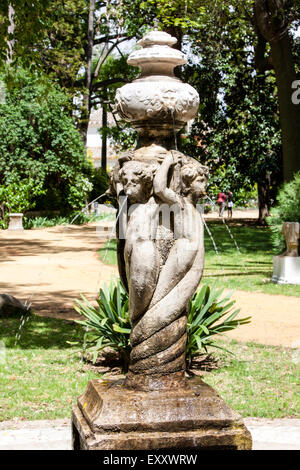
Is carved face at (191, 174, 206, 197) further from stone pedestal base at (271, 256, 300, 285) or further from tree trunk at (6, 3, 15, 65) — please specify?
stone pedestal base at (271, 256, 300, 285)

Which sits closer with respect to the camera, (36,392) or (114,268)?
(36,392)

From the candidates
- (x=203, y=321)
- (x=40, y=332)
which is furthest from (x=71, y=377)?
(x=40, y=332)

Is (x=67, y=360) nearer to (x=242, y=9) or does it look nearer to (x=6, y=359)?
(x=6, y=359)

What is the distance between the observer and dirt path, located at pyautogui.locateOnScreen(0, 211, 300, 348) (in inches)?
380

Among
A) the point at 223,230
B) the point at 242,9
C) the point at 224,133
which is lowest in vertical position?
the point at 223,230

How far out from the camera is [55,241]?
21719 mm

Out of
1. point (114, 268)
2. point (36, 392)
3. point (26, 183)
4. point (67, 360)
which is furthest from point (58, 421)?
point (26, 183)

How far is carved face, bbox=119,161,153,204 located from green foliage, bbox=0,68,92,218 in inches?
833

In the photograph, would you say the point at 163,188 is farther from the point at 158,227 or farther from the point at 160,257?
the point at 160,257

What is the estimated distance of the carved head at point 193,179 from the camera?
14.6 ft

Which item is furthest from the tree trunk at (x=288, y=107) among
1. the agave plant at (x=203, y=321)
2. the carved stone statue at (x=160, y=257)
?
the carved stone statue at (x=160, y=257)

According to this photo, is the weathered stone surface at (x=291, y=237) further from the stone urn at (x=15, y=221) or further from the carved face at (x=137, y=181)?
the stone urn at (x=15, y=221)

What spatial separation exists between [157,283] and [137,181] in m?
0.65

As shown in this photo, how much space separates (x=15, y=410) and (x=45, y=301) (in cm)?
566
